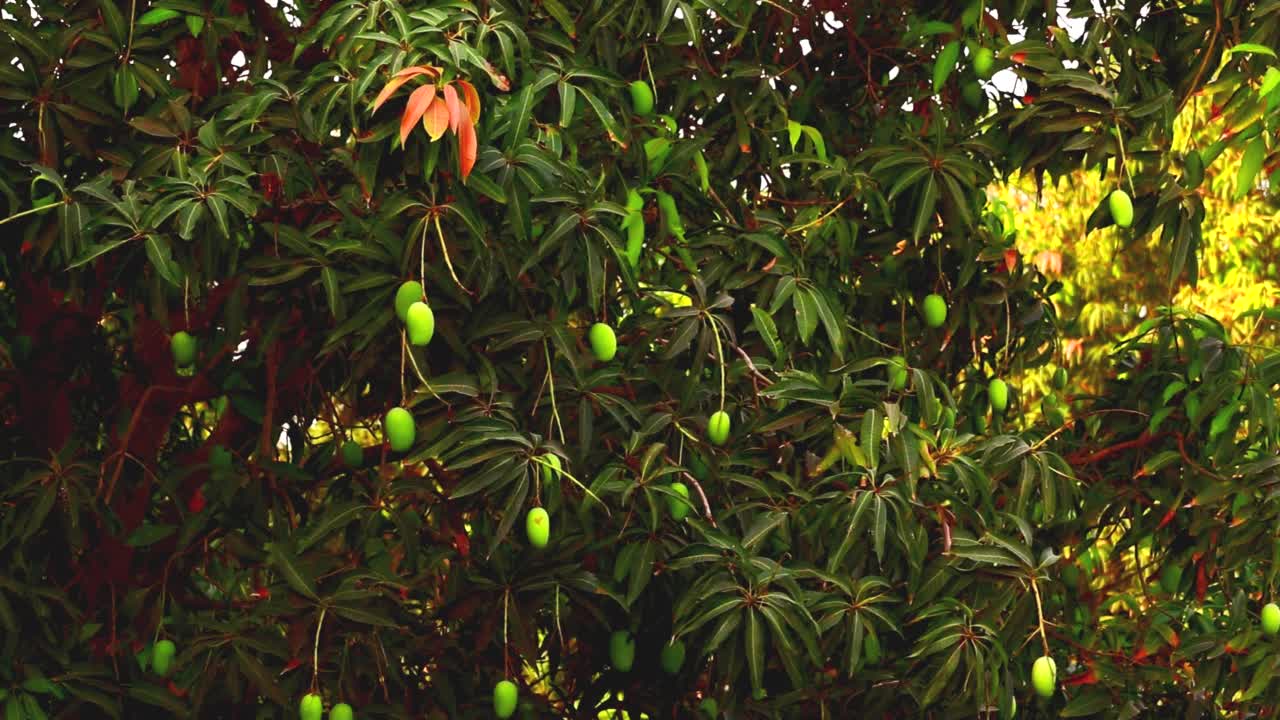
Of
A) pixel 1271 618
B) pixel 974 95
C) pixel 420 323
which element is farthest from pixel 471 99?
pixel 1271 618

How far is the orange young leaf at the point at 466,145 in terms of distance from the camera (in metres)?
1.88

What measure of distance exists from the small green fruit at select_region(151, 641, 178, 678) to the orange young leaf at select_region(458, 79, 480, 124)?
1.09m

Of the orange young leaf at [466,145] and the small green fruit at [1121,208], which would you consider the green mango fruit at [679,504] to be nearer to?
the orange young leaf at [466,145]

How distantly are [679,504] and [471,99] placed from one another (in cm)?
70

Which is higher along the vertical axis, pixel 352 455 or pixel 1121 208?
pixel 1121 208

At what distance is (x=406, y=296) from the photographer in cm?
209

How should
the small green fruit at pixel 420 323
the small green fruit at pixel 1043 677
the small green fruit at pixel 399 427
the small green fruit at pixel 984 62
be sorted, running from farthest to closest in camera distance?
1. the small green fruit at pixel 984 62
2. the small green fruit at pixel 1043 677
3. the small green fruit at pixel 399 427
4. the small green fruit at pixel 420 323

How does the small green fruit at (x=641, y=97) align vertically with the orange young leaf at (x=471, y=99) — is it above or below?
below

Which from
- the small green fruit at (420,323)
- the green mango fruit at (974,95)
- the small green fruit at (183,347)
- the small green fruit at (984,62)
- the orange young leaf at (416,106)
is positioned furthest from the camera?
the green mango fruit at (974,95)

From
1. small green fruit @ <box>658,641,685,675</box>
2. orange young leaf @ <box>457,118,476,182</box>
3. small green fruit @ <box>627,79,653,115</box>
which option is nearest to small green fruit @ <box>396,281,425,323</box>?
orange young leaf @ <box>457,118,476,182</box>

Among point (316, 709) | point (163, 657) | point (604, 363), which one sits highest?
point (604, 363)

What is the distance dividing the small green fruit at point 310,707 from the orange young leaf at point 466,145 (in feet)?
2.66

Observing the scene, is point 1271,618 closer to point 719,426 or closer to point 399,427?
point 719,426

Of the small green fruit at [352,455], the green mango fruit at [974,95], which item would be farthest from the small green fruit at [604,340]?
the green mango fruit at [974,95]
